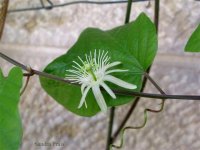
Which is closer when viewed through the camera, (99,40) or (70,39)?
(99,40)

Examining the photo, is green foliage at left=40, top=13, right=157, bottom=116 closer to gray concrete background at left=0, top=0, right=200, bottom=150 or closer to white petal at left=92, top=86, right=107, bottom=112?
white petal at left=92, top=86, right=107, bottom=112

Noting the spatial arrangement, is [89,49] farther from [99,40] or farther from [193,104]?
[193,104]

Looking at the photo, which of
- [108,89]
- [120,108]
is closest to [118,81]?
[108,89]

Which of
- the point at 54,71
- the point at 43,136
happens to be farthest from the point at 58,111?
the point at 54,71

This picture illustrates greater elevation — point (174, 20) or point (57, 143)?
point (174, 20)

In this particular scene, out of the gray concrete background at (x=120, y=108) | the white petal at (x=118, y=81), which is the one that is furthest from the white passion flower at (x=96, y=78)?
the gray concrete background at (x=120, y=108)

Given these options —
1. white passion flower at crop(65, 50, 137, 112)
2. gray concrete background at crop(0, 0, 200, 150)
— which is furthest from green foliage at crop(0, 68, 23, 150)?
gray concrete background at crop(0, 0, 200, 150)

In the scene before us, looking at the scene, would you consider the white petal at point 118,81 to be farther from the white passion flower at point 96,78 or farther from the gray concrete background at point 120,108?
the gray concrete background at point 120,108
